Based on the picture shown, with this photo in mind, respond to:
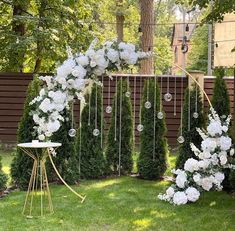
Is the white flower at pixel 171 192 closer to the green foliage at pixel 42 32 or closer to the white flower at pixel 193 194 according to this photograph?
the white flower at pixel 193 194

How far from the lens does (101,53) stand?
5.12m

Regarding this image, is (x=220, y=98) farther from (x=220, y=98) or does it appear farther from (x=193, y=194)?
(x=193, y=194)

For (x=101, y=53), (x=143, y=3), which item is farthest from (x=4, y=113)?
(x=101, y=53)

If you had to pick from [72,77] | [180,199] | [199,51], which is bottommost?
[180,199]

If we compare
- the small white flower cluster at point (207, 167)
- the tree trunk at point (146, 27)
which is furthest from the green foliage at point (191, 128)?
the tree trunk at point (146, 27)

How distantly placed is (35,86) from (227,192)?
10.3ft

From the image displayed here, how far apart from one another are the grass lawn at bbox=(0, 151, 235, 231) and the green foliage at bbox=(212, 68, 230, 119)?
49.0 inches

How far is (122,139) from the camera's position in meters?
7.08

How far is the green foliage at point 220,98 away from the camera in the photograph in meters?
6.49

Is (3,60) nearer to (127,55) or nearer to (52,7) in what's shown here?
(52,7)

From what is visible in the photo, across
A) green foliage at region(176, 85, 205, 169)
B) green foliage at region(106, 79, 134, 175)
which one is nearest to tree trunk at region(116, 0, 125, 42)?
green foliage at region(106, 79, 134, 175)

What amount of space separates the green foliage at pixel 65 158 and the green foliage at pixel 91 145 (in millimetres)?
274

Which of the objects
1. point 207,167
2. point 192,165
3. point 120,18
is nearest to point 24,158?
point 192,165

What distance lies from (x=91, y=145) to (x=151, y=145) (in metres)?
0.95
